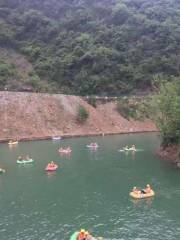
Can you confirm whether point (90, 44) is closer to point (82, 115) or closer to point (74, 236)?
point (82, 115)

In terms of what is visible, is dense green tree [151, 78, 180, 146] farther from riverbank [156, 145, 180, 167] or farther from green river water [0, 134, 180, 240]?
green river water [0, 134, 180, 240]

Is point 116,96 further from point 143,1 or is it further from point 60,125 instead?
point 143,1

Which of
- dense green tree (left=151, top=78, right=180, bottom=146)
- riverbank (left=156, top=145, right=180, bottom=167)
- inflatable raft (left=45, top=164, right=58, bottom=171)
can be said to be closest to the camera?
inflatable raft (left=45, top=164, right=58, bottom=171)

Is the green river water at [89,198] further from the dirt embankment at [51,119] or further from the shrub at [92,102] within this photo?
the shrub at [92,102]

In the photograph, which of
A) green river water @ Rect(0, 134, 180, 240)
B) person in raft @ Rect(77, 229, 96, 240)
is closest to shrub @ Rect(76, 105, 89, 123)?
green river water @ Rect(0, 134, 180, 240)

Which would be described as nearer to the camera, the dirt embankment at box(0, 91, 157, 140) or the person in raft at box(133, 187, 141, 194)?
the person in raft at box(133, 187, 141, 194)

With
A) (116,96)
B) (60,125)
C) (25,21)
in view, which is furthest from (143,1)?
(60,125)
